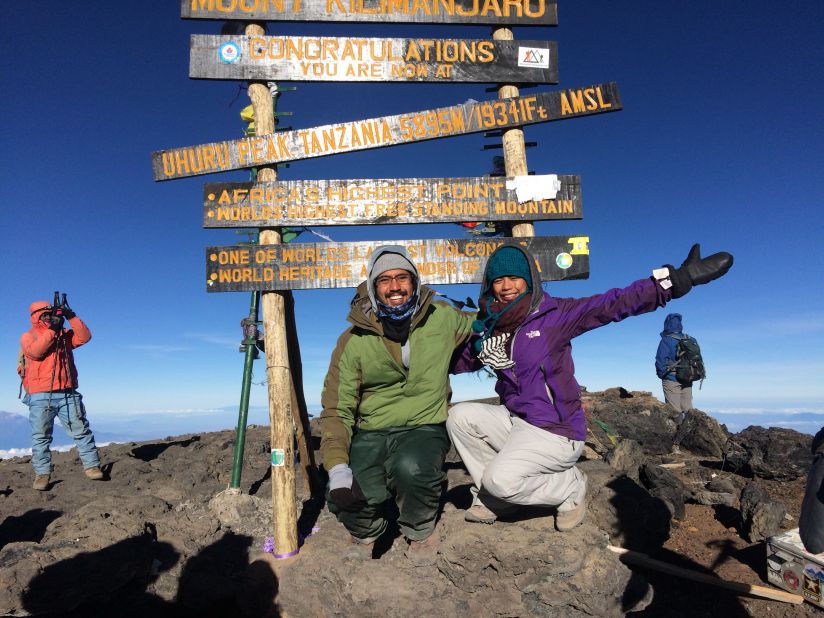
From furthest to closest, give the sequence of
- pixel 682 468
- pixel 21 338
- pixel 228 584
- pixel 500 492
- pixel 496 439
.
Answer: pixel 682 468, pixel 21 338, pixel 228 584, pixel 496 439, pixel 500 492

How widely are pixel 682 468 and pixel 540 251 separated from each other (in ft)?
17.7

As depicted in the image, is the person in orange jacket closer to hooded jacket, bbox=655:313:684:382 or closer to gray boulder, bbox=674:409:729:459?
gray boulder, bbox=674:409:729:459

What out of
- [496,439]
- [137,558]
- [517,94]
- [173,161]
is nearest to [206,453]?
[137,558]

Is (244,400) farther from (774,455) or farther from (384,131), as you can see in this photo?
(774,455)

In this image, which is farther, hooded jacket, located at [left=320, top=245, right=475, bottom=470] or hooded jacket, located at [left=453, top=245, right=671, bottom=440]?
hooded jacket, located at [left=320, top=245, right=475, bottom=470]

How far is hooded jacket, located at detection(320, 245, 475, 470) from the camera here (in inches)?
146

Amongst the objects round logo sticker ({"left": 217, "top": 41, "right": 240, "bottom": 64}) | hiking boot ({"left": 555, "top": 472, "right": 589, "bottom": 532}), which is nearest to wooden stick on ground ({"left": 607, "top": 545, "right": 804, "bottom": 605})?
hiking boot ({"left": 555, "top": 472, "right": 589, "bottom": 532})

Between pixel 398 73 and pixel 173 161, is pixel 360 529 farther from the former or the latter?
pixel 398 73

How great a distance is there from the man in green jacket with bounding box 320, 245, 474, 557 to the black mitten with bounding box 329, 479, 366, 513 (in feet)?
0.47

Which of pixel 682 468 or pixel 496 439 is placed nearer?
pixel 496 439

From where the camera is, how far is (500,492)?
3.33m

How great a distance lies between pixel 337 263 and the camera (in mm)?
4961

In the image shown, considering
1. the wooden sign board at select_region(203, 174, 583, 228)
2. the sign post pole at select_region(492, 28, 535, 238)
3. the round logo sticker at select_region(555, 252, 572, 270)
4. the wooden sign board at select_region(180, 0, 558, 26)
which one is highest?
the wooden sign board at select_region(180, 0, 558, 26)

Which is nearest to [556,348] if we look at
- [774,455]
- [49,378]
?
[774,455]
